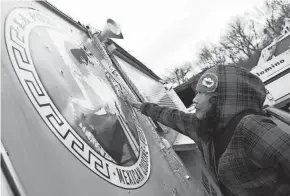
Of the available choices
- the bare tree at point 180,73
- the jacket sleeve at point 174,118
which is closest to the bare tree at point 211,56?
the bare tree at point 180,73

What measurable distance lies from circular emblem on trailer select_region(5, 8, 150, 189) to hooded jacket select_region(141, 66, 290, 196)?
2.13 ft

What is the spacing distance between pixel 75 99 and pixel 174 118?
1068mm

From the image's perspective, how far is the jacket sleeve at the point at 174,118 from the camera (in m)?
2.43

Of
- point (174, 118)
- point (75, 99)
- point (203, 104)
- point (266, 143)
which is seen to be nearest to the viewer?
point (266, 143)

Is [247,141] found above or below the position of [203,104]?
below

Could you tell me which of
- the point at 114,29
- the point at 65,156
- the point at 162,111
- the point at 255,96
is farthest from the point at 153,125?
the point at 65,156

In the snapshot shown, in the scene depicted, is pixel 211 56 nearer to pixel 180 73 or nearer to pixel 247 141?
pixel 180 73

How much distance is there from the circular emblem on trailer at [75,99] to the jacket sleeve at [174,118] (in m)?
0.24

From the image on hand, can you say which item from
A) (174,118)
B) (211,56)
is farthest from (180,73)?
(174,118)

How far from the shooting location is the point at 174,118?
2.57 meters

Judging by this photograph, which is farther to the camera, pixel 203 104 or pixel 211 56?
pixel 211 56

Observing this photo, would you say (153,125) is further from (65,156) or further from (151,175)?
(65,156)

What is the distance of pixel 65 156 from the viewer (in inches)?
53.1

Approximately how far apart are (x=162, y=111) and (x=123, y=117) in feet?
1.27
